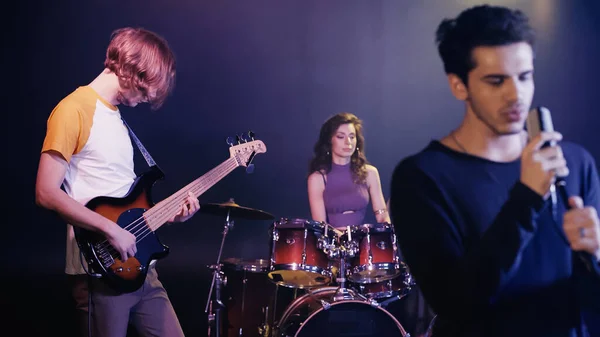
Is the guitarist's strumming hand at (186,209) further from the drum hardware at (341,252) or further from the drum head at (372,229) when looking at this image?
the drum head at (372,229)

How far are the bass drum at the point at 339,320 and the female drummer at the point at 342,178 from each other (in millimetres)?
776

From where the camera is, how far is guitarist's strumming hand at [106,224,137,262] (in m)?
2.17

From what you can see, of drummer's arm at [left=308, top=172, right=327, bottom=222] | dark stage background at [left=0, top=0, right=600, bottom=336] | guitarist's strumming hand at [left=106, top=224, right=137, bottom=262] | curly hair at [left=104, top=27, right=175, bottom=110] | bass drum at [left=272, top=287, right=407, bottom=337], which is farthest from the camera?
drummer's arm at [left=308, top=172, right=327, bottom=222]

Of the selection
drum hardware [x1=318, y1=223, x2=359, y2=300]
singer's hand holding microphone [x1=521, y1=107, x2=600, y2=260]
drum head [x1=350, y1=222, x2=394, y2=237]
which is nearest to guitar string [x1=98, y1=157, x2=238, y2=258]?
drum hardware [x1=318, y1=223, x2=359, y2=300]

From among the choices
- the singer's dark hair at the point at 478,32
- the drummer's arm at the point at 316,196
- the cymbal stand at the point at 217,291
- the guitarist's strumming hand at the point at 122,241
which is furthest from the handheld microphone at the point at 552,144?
the drummer's arm at the point at 316,196

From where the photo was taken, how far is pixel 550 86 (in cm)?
382

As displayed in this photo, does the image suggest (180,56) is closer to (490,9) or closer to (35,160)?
(35,160)

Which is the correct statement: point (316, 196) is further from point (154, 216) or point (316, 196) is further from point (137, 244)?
point (137, 244)

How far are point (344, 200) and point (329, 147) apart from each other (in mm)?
466

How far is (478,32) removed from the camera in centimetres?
126

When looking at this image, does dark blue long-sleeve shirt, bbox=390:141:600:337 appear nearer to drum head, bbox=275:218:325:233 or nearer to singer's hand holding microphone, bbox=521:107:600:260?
singer's hand holding microphone, bbox=521:107:600:260

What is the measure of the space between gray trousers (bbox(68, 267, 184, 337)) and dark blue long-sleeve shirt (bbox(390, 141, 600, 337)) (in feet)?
4.69

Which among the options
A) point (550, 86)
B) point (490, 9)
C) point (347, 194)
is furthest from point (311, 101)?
point (490, 9)

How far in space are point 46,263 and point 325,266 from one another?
1.79 metres
